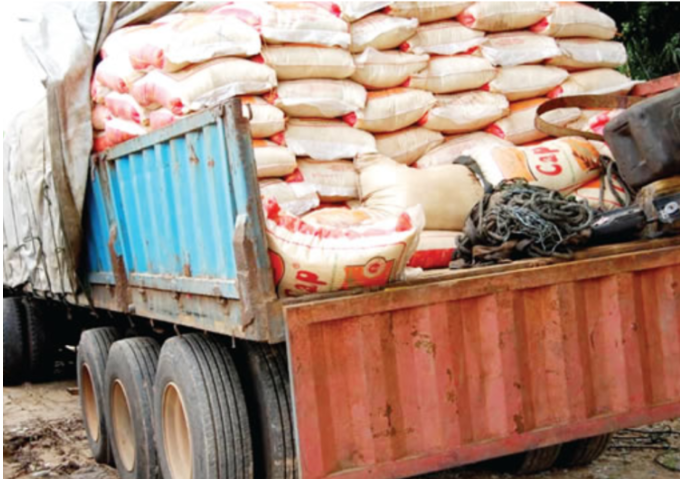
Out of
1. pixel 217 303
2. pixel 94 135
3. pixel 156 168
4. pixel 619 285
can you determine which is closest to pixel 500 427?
pixel 619 285

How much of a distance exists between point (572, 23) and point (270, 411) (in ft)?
9.57

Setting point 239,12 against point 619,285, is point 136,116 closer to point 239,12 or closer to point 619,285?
point 239,12

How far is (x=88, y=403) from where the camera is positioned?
5.49 meters

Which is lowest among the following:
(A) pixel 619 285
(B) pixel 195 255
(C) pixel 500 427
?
(C) pixel 500 427

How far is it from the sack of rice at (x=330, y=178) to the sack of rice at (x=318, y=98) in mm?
241

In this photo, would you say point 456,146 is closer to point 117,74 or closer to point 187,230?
point 187,230

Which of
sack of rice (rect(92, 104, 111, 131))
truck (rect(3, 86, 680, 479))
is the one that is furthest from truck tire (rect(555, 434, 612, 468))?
sack of rice (rect(92, 104, 111, 131))

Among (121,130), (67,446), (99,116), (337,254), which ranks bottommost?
(67,446)

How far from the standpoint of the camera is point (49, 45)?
16.7ft

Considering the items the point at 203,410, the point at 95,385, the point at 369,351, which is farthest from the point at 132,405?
the point at 369,351

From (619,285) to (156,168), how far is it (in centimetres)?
205

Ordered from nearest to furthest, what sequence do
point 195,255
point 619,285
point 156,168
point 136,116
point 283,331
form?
point 283,331, point 619,285, point 195,255, point 156,168, point 136,116

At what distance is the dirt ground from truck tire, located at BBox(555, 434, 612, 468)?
4 cm

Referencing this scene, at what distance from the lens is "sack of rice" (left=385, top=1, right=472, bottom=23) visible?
469 cm
